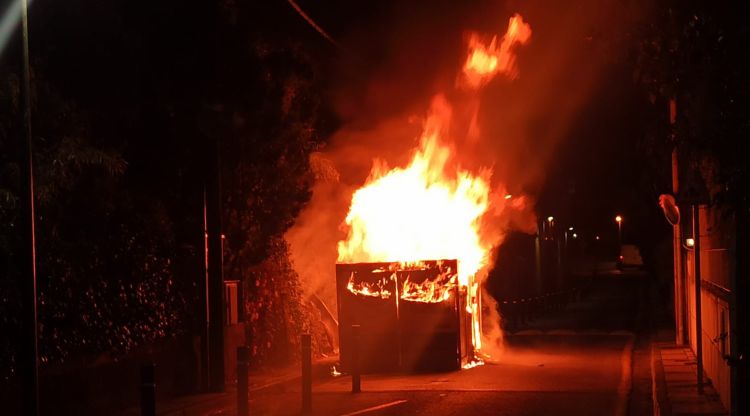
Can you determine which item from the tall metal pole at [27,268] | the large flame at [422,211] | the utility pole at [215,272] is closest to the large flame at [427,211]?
the large flame at [422,211]

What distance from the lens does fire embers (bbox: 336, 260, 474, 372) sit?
58.3ft

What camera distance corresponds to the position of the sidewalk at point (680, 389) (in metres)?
12.9

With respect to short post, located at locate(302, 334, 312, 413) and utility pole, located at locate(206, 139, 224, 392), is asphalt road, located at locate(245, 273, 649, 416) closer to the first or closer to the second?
short post, located at locate(302, 334, 312, 413)

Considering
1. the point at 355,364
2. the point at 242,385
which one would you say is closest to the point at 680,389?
the point at 355,364

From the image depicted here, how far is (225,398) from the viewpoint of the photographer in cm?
1520

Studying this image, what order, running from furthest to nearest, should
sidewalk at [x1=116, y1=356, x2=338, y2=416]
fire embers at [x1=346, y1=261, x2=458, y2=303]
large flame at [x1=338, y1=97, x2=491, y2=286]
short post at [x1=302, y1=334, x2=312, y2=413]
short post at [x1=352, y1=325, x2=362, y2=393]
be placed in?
large flame at [x1=338, y1=97, x2=491, y2=286], fire embers at [x1=346, y1=261, x2=458, y2=303], short post at [x1=352, y1=325, x2=362, y2=393], sidewalk at [x1=116, y1=356, x2=338, y2=416], short post at [x1=302, y1=334, x2=312, y2=413]

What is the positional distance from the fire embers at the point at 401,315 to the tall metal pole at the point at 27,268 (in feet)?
25.9

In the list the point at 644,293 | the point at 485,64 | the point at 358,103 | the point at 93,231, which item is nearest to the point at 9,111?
the point at 93,231

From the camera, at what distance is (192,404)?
14.5 meters

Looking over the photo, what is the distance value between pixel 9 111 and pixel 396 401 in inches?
266

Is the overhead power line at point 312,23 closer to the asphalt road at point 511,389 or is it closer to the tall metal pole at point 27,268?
the asphalt road at point 511,389

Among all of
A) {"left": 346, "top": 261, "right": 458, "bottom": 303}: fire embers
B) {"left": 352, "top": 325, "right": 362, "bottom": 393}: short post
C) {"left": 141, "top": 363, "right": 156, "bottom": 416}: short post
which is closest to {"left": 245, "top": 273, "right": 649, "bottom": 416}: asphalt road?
{"left": 352, "top": 325, "right": 362, "bottom": 393}: short post

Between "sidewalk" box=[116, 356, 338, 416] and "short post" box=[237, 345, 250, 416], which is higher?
"short post" box=[237, 345, 250, 416]

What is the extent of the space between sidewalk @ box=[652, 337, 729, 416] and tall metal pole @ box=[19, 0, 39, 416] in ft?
25.6
